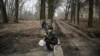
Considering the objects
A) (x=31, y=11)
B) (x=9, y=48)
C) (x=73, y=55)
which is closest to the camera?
(x=73, y=55)

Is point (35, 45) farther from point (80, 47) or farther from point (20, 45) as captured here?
point (80, 47)

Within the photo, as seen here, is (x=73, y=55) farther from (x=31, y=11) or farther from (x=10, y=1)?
(x=31, y=11)

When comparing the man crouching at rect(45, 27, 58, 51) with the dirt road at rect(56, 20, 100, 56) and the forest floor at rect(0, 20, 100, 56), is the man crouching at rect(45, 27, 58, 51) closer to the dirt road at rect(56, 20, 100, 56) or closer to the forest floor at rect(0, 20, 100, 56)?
the forest floor at rect(0, 20, 100, 56)

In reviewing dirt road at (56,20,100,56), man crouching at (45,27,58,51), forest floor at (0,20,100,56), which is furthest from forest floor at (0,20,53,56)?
dirt road at (56,20,100,56)

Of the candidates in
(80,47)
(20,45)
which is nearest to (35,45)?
(20,45)

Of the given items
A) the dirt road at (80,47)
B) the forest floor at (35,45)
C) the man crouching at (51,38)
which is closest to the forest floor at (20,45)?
the forest floor at (35,45)

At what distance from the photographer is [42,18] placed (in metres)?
21.6

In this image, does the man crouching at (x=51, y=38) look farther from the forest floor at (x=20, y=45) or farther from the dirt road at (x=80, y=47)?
the dirt road at (x=80, y=47)

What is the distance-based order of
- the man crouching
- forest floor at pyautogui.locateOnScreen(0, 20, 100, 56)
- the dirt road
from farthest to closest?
the dirt road, forest floor at pyautogui.locateOnScreen(0, 20, 100, 56), the man crouching

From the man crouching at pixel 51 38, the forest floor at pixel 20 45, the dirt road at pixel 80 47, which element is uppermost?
the man crouching at pixel 51 38

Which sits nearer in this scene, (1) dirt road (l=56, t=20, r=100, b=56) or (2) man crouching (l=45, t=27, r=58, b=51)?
(2) man crouching (l=45, t=27, r=58, b=51)

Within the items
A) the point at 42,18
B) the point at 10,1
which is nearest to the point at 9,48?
the point at 42,18

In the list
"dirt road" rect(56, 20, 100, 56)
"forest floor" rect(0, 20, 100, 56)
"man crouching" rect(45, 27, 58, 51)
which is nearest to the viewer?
"man crouching" rect(45, 27, 58, 51)

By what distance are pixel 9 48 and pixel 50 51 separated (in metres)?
2.83
